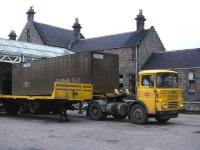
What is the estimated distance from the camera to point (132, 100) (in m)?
20.0

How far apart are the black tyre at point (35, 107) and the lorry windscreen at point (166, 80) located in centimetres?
698

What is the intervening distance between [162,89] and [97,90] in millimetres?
→ 4766

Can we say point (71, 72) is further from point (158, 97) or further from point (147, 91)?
point (158, 97)

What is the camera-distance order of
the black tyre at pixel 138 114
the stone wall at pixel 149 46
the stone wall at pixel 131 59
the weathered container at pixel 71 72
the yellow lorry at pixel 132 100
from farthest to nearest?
the stone wall at pixel 149 46
the stone wall at pixel 131 59
the weathered container at pixel 71 72
the black tyre at pixel 138 114
the yellow lorry at pixel 132 100

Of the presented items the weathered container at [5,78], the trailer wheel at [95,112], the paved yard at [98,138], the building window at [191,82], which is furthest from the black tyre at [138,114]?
the building window at [191,82]

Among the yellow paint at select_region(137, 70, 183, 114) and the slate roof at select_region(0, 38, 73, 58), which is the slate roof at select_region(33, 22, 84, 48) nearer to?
the slate roof at select_region(0, 38, 73, 58)

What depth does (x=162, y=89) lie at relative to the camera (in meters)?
18.2

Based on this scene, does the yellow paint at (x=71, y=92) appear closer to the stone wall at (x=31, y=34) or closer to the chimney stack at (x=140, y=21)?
the chimney stack at (x=140, y=21)

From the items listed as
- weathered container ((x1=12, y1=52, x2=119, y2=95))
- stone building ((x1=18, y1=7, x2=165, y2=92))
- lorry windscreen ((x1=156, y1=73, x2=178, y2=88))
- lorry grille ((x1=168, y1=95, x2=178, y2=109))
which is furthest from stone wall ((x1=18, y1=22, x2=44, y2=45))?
lorry grille ((x1=168, y1=95, x2=178, y2=109))

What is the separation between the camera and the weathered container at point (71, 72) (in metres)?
21.5

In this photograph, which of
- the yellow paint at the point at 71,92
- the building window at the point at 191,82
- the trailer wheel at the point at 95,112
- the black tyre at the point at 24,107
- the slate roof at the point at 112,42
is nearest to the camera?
the yellow paint at the point at 71,92

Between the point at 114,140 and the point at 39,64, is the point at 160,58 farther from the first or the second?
the point at 114,140

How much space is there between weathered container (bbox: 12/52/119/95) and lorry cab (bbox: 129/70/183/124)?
11.1 ft

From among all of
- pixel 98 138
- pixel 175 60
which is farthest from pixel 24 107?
pixel 175 60
